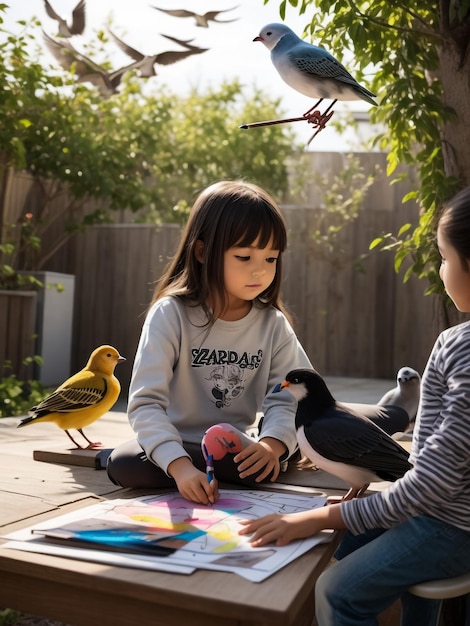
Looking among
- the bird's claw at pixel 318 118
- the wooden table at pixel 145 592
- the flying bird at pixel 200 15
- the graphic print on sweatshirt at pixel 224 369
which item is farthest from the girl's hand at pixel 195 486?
the flying bird at pixel 200 15

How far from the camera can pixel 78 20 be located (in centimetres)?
491

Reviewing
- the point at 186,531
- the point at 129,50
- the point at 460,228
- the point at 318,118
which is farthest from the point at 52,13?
the point at 186,531

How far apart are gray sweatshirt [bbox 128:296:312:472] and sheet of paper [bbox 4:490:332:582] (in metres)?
0.28

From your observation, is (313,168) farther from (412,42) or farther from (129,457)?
(129,457)

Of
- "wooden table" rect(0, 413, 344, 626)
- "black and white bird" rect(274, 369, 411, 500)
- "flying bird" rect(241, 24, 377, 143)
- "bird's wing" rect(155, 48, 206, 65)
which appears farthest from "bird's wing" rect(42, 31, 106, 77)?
"wooden table" rect(0, 413, 344, 626)

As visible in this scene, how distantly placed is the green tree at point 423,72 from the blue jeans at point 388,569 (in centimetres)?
141

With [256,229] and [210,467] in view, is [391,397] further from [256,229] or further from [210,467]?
[210,467]

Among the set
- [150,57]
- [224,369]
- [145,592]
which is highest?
[150,57]

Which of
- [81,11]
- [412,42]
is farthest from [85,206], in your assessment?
[412,42]

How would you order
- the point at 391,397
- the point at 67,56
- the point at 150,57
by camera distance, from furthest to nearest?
the point at 67,56
the point at 150,57
the point at 391,397

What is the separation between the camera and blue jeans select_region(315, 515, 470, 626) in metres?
1.17

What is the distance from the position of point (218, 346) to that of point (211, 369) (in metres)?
0.06

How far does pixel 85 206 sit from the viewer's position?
801cm

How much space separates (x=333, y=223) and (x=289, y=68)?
6.26m
